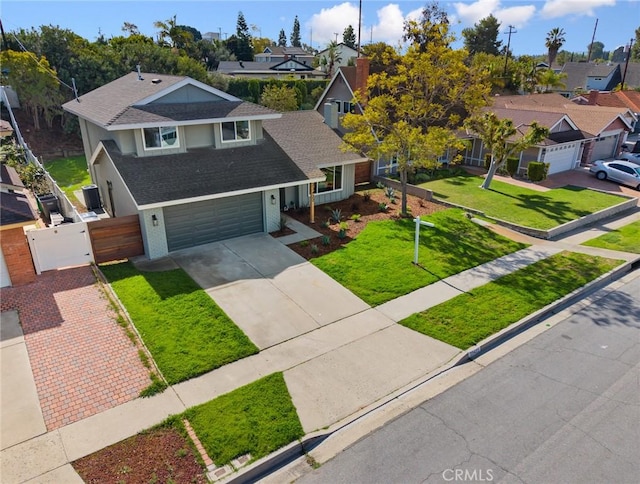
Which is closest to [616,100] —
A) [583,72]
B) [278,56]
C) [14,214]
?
[583,72]

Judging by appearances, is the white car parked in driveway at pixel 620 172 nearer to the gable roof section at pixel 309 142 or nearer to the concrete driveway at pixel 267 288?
the gable roof section at pixel 309 142

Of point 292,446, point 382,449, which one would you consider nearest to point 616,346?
point 382,449

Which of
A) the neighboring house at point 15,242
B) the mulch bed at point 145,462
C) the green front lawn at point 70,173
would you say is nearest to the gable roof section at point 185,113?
the neighboring house at point 15,242

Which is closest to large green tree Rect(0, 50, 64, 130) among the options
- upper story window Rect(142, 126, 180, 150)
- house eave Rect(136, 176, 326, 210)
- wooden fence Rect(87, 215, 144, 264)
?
upper story window Rect(142, 126, 180, 150)

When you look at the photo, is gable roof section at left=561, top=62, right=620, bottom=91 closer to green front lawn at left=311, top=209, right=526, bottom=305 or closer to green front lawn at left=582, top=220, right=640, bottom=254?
green front lawn at left=582, top=220, right=640, bottom=254

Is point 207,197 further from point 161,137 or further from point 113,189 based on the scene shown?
point 113,189
